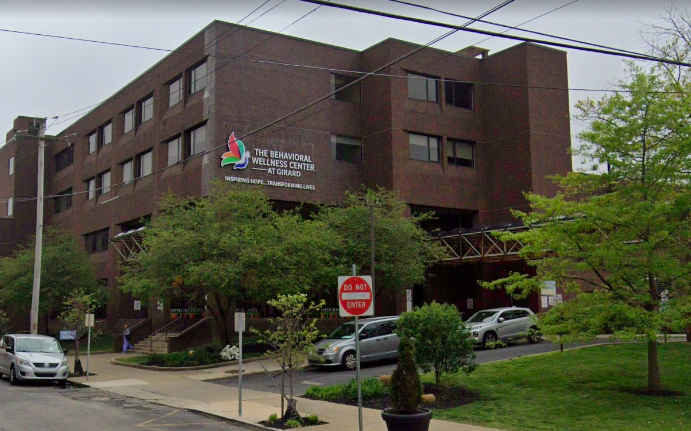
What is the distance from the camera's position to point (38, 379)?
22953 mm

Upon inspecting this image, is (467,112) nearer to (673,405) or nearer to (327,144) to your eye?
(327,144)

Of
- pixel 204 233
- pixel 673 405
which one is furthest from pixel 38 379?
pixel 673 405

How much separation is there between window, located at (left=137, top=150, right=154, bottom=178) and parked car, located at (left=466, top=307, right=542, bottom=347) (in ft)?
77.5

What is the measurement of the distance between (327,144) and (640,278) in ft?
82.8

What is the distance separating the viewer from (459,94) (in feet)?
140

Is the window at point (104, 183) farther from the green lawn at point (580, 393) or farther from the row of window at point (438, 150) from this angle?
the green lawn at point (580, 393)

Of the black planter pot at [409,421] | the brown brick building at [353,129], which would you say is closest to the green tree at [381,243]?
the brown brick building at [353,129]

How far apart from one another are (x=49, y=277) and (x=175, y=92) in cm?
1375

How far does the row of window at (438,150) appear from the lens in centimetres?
4022

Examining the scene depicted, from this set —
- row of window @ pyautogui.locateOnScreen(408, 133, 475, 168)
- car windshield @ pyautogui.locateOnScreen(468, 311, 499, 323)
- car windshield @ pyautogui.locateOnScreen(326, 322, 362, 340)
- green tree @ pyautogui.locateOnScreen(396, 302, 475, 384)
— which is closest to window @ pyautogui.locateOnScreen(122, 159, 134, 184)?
row of window @ pyautogui.locateOnScreen(408, 133, 475, 168)

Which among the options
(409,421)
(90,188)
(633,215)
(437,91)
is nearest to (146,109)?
(90,188)

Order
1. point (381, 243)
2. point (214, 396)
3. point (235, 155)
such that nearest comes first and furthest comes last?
1. point (214, 396)
2. point (381, 243)
3. point (235, 155)

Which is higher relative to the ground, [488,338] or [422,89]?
[422,89]

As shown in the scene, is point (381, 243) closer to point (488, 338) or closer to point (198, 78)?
point (488, 338)
